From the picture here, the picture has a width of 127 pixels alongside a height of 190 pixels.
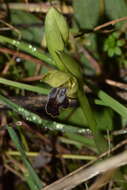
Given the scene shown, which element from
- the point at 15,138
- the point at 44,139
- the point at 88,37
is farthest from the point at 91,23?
the point at 15,138

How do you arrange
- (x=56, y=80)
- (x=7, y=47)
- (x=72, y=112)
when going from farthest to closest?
(x=7, y=47) → (x=72, y=112) → (x=56, y=80)

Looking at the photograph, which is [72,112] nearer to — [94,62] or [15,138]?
[94,62]

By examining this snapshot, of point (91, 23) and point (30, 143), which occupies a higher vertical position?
point (91, 23)

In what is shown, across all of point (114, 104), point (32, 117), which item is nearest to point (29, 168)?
point (32, 117)

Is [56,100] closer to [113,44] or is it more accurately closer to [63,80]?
[63,80]

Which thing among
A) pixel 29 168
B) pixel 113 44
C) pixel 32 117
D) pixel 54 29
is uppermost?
pixel 54 29
